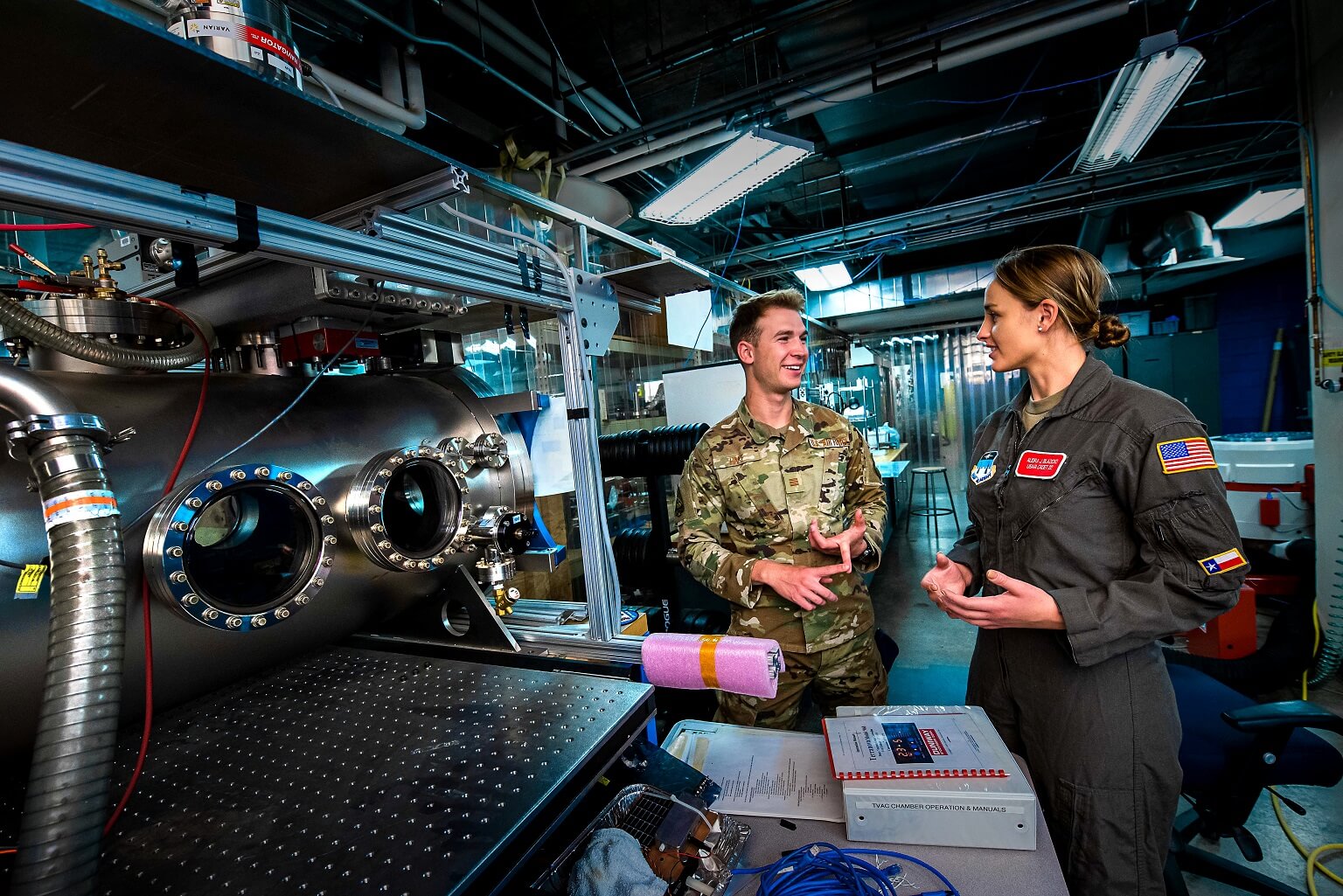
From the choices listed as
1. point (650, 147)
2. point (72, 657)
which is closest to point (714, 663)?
point (72, 657)

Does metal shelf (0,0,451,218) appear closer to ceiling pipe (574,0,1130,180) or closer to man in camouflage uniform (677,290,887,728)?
man in camouflage uniform (677,290,887,728)

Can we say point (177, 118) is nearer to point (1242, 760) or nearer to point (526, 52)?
point (526, 52)

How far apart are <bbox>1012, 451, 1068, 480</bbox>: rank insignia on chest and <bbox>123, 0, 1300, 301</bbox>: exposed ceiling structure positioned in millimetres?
1900

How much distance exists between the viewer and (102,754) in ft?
1.73

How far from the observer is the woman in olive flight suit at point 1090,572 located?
1.02 metres

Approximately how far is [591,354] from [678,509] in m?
0.68

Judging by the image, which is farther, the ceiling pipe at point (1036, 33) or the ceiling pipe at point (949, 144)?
the ceiling pipe at point (949, 144)

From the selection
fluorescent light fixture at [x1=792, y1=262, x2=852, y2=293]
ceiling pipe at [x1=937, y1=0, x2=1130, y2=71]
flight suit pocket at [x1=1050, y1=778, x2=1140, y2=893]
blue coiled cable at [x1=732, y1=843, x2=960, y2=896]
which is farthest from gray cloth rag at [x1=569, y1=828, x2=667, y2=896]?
fluorescent light fixture at [x1=792, y1=262, x2=852, y2=293]

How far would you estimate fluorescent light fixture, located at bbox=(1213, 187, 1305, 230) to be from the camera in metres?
3.79

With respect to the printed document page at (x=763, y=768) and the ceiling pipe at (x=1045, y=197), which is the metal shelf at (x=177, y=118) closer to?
the printed document page at (x=763, y=768)

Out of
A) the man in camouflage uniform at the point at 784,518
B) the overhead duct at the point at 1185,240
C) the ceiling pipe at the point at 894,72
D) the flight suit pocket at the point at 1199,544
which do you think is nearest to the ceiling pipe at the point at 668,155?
the ceiling pipe at the point at 894,72

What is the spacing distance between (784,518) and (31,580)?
4.77ft

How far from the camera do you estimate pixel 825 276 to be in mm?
5703

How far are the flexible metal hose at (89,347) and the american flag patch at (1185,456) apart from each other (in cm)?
167
